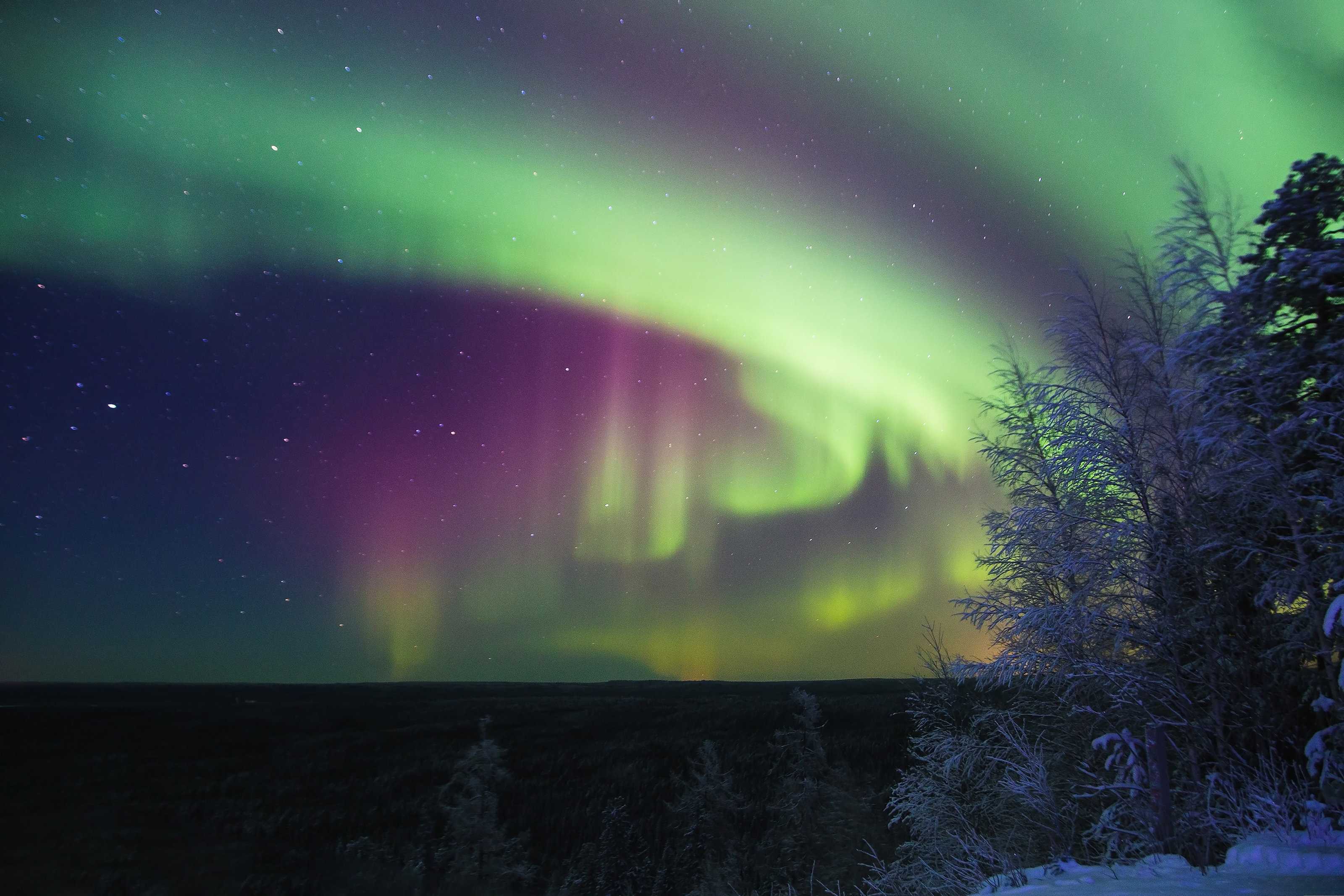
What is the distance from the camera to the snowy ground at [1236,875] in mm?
4129

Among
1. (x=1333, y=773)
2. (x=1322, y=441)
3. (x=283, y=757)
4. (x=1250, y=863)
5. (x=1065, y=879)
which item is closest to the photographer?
(x=1250, y=863)

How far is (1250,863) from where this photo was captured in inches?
189

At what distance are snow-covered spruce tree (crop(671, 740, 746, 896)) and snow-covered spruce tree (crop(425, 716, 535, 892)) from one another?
554cm

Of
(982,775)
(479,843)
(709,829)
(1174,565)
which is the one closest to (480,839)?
(479,843)

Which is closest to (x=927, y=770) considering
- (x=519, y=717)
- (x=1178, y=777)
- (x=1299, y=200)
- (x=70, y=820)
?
(x=1178, y=777)

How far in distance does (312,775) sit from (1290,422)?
48314 mm

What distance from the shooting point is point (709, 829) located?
25422 millimetres

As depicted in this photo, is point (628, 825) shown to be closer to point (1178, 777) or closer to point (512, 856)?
point (512, 856)

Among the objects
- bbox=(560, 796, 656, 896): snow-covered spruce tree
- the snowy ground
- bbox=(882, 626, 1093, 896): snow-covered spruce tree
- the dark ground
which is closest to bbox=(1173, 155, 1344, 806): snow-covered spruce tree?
bbox=(882, 626, 1093, 896): snow-covered spruce tree

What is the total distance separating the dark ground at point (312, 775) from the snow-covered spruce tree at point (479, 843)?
166 cm

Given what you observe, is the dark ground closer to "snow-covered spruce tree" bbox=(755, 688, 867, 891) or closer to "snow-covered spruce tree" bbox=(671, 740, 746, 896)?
"snow-covered spruce tree" bbox=(755, 688, 867, 891)

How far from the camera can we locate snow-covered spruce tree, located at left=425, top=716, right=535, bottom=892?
67.5 ft

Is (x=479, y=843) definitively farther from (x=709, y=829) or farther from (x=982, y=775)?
(x=982, y=775)

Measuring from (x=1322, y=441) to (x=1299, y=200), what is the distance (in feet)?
13.4
